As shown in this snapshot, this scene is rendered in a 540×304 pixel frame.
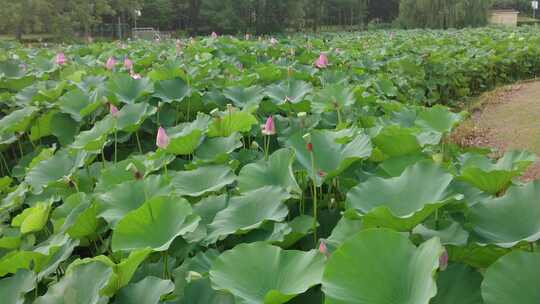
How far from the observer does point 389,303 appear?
71 centimetres

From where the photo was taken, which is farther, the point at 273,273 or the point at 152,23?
the point at 152,23

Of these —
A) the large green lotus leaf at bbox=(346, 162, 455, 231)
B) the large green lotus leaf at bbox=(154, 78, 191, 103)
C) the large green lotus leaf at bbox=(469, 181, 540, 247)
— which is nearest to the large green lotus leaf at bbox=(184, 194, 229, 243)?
the large green lotus leaf at bbox=(346, 162, 455, 231)

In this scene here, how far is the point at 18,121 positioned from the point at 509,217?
191cm

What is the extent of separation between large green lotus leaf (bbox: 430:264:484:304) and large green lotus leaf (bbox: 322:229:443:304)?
83 millimetres

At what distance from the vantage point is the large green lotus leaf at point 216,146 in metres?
1.52

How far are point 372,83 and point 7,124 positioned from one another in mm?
1820

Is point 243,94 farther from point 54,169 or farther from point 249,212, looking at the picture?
point 249,212

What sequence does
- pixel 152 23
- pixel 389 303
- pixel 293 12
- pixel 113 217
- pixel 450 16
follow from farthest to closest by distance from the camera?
1. pixel 152 23
2. pixel 293 12
3. pixel 450 16
4. pixel 113 217
5. pixel 389 303

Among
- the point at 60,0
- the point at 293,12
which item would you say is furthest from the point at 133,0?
the point at 293,12

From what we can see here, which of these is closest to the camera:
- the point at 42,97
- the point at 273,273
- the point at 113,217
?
the point at 273,273

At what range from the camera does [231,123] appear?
1641 mm

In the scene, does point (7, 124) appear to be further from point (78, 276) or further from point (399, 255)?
point (399, 255)

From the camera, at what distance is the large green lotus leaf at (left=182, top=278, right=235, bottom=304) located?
0.84 meters

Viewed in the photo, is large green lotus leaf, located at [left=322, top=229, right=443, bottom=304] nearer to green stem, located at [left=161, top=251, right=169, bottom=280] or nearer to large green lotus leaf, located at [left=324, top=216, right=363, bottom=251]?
large green lotus leaf, located at [left=324, top=216, right=363, bottom=251]
